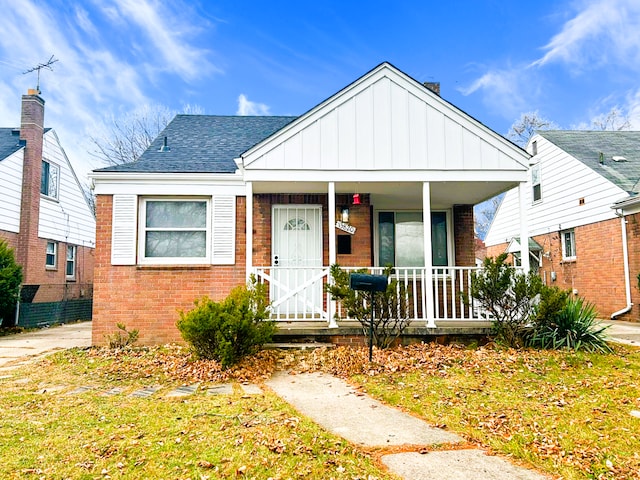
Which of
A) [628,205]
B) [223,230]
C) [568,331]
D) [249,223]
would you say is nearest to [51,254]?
[223,230]

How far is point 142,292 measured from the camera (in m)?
8.24

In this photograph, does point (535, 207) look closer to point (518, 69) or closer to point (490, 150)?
point (490, 150)

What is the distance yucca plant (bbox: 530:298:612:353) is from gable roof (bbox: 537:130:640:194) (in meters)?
6.33

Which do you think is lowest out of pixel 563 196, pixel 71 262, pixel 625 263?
pixel 625 263

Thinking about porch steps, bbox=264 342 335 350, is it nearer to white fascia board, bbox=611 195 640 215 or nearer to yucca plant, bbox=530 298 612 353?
yucca plant, bbox=530 298 612 353

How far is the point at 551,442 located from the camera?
356cm

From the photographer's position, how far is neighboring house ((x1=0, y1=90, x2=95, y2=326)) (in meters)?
13.6

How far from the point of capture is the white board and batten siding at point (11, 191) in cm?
1338

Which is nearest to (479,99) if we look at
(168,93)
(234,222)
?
(168,93)

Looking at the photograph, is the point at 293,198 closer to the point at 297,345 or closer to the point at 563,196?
the point at 297,345

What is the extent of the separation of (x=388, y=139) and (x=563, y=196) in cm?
942

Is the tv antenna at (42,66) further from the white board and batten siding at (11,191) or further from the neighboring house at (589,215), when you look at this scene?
the neighboring house at (589,215)

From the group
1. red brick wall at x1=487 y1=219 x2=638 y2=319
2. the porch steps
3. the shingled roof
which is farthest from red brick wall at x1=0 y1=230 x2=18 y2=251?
red brick wall at x1=487 y1=219 x2=638 y2=319

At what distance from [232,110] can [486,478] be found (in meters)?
25.9
